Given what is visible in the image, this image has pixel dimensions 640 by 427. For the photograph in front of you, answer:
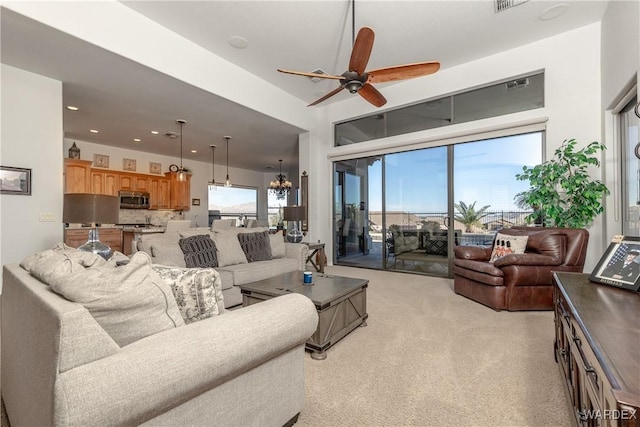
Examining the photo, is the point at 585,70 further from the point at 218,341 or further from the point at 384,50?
the point at 218,341

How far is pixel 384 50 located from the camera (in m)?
4.10

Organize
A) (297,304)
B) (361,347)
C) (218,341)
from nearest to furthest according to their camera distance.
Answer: (218,341)
(297,304)
(361,347)

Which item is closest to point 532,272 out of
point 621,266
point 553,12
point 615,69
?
point 621,266

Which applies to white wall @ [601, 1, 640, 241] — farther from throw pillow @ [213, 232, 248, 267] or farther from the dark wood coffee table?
throw pillow @ [213, 232, 248, 267]

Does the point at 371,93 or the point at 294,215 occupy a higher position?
the point at 371,93

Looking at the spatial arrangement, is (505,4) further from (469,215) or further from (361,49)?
(469,215)

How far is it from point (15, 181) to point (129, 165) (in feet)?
14.3

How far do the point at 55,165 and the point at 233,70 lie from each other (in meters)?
2.61

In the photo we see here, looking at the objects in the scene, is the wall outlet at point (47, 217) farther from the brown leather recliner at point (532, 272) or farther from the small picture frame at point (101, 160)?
the brown leather recliner at point (532, 272)

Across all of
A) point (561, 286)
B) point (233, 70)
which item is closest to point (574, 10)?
point (561, 286)

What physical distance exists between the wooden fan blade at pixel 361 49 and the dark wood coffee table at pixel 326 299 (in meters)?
2.03

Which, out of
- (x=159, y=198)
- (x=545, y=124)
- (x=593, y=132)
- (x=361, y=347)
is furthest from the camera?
(x=159, y=198)

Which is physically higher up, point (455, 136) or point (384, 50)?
point (384, 50)

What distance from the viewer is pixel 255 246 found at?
4.10 metres
